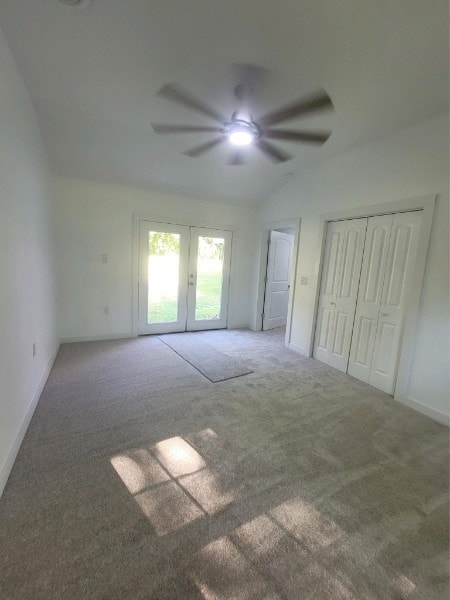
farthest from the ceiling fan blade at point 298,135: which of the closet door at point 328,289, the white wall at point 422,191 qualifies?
the closet door at point 328,289

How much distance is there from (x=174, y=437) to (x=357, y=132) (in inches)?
135

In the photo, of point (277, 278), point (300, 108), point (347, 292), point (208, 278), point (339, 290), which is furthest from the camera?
point (277, 278)

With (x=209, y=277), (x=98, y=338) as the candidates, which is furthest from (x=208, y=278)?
(x=98, y=338)

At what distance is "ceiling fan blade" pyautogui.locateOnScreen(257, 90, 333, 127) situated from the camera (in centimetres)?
155

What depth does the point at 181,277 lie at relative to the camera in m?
4.64

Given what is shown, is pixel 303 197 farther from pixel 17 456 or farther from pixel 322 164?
pixel 17 456

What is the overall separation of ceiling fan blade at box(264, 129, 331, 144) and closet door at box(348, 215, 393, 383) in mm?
1394

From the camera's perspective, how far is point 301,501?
1.57 m

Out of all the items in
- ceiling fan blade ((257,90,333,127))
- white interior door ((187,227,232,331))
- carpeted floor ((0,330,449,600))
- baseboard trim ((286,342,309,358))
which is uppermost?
ceiling fan blade ((257,90,333,127))

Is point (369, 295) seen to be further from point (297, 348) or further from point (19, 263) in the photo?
point (19, 263)

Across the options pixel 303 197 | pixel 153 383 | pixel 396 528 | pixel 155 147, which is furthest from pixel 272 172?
pixel 396 528

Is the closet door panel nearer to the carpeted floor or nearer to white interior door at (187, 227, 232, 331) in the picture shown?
the carpeted floor

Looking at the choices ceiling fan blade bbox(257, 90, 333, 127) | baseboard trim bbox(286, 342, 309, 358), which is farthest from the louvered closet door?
ceiling fan blade bbox(257, 90, 333, 127)

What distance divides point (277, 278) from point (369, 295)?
2315mm
